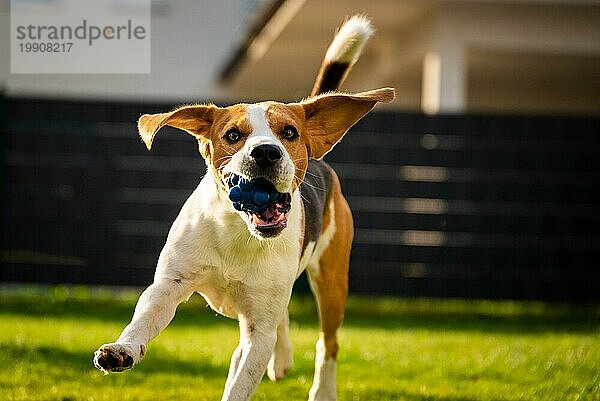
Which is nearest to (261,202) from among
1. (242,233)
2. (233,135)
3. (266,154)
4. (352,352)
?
(266,154)

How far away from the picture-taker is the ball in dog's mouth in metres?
3.90

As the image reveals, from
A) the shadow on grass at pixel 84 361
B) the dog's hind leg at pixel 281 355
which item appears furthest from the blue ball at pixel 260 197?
the shadow on grass at pixel 84 361

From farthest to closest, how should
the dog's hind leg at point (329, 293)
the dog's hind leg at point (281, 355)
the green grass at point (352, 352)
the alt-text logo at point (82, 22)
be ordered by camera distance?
the alt-text logo at point (82, 22)
the green grass at point (352, 352)
the dog's hind leg at point (281, 355)
the dog's hind leg at point (329, 293)

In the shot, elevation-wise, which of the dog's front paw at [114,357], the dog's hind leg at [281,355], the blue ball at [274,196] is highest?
the blue ball at [274,196]

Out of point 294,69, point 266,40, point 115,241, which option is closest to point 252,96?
point 294,69

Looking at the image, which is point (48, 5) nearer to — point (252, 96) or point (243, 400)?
point (252, 96)

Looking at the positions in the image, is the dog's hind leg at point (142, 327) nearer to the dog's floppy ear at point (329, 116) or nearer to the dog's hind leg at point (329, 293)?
the dog's floppy ear at point (329, 116)

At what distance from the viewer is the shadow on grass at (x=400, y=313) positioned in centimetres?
962

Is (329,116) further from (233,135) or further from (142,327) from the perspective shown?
(142,327)

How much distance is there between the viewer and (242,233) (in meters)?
4.29

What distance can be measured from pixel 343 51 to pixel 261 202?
202 cm

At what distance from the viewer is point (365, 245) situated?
430 inches

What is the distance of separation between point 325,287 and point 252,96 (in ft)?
60.8

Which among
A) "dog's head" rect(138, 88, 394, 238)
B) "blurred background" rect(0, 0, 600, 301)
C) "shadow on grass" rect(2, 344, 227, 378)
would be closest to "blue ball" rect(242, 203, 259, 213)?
"dog's head" rect(138, 88, 394, 238)
